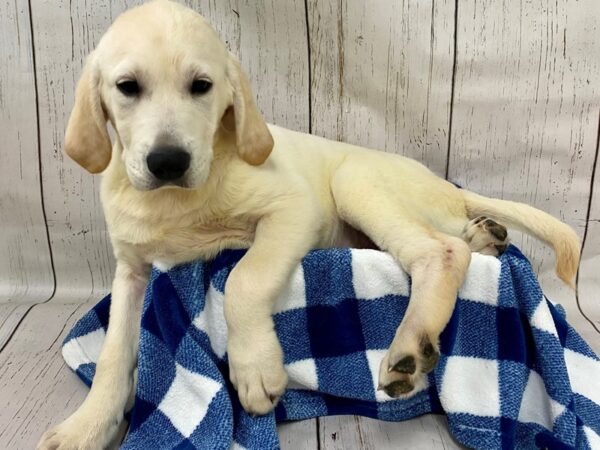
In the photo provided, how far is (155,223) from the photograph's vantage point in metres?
1.37

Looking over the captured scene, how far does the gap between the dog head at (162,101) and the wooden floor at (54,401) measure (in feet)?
1.85

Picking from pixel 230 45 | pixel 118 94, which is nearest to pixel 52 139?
pixel 230 45

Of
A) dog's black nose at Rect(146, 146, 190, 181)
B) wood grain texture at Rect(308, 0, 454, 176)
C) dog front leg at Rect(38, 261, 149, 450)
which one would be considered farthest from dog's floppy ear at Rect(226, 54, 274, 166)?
wood grain texture at Rect(308, 0, 454, 176)

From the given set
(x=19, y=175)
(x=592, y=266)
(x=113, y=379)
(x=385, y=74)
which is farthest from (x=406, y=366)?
(x=19, y=175)

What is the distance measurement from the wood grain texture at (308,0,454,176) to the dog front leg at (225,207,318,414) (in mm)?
724

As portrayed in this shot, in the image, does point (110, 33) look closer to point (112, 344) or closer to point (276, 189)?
point (276, 189)

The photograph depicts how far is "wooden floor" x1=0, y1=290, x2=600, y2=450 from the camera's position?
1280mm

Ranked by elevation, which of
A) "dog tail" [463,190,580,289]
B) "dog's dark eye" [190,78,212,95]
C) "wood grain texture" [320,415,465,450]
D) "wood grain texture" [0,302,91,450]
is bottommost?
"wood grain texture" [0,302,91,450]

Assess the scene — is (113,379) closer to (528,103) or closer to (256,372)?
(256,372)

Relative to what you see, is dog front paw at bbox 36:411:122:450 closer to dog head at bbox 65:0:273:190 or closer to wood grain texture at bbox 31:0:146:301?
dog head at bbox 65:0:273:190

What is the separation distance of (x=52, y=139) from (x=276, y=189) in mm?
872

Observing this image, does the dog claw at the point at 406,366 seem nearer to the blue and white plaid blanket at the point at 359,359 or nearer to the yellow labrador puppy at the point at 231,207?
the yellow labrador puppy at the point at 231,207

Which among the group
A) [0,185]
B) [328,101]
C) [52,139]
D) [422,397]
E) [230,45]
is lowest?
Result: [422,397]

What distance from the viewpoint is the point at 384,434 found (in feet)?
4.24
